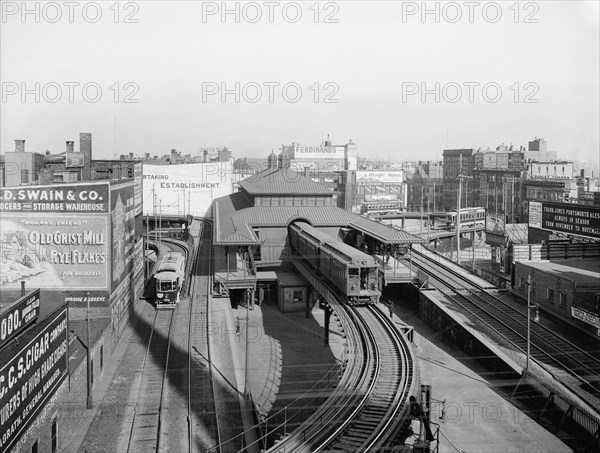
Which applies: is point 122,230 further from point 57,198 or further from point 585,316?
point 585,316

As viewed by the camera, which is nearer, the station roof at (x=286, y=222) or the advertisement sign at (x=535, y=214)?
the station roof at (x=286, y=222)

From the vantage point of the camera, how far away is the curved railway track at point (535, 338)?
23.4m

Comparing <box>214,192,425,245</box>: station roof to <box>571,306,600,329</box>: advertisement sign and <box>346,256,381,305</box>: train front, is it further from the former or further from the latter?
<box>571,306,600,329</box>: advertisement sign

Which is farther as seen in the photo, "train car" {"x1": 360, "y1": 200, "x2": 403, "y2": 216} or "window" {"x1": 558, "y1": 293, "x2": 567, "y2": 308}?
"train car" {"x1": 360, "y1": 200, "x2": 403, "y2": 216}

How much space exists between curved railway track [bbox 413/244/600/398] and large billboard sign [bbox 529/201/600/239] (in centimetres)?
831

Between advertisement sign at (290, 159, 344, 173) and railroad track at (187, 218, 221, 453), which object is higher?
advertisement sign at (290, 159, 344, 173)

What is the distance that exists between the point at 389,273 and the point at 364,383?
19148 mm

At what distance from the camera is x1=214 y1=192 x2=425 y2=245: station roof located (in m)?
36.4

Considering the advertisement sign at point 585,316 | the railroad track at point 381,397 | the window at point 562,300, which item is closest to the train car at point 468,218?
the window at point 562,300

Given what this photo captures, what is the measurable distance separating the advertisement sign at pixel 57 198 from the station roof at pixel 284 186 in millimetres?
17574

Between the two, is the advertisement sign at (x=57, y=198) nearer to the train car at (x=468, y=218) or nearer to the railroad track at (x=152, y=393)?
the railroad track at (x=152, y=393)

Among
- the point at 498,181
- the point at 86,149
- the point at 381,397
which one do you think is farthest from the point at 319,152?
the point at 381,397

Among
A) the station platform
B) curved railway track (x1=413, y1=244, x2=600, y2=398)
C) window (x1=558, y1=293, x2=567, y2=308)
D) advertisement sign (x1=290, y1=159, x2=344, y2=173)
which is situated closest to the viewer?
the station platform

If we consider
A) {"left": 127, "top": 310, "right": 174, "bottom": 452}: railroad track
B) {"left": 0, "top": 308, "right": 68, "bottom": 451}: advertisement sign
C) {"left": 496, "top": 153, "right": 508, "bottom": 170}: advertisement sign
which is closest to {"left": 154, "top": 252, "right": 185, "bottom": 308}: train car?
{"left": 127, "top": 310, "right": 174, "bottom": 452}: railroad track
